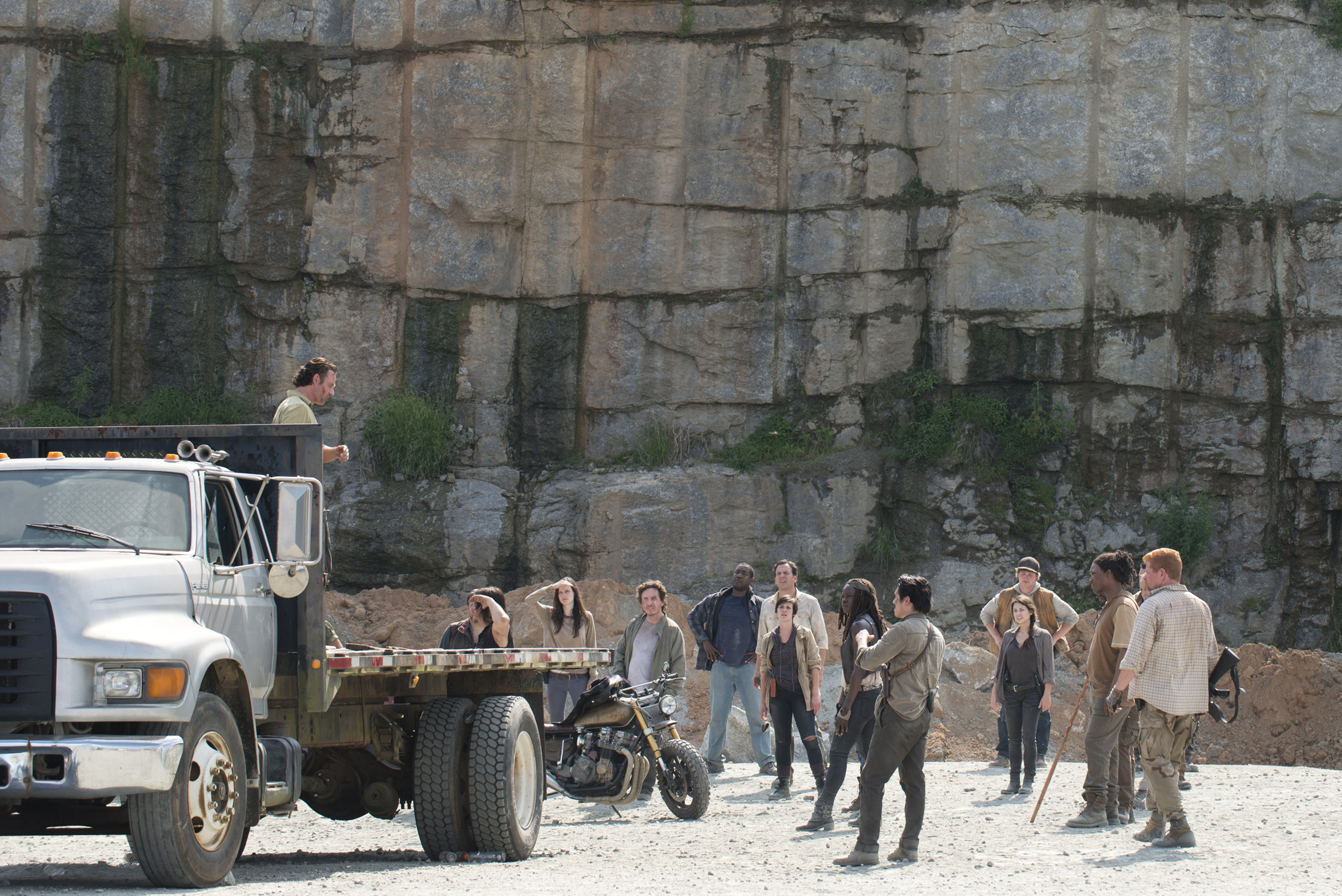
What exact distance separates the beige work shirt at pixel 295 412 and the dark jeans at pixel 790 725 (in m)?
4.52

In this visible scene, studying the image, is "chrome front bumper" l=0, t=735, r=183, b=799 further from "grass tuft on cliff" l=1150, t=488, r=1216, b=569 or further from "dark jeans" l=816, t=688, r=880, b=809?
"grass tuft on cliff" l=1150, t=488, r=1216, b=569

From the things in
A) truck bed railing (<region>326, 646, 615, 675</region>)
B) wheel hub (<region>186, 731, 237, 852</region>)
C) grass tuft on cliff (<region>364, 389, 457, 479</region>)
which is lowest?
wheel hub (<region>186, 731, 237, 852</region>)

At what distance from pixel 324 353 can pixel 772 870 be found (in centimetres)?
1777

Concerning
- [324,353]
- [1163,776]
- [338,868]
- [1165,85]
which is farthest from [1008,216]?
[338,868]

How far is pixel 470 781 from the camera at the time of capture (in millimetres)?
9086

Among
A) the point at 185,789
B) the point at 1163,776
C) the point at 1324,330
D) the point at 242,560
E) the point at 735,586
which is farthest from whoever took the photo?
the point at 1324,330

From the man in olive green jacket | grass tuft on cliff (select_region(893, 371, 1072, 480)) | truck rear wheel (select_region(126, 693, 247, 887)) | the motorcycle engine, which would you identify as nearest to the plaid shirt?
the motorcycle engine

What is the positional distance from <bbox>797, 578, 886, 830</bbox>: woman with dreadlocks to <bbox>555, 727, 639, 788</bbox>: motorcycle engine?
135 cm

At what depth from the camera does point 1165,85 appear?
23562 millimetres

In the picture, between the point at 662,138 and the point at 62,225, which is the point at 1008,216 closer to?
the point at 662,138

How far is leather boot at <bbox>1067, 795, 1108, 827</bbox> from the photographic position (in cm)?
1012

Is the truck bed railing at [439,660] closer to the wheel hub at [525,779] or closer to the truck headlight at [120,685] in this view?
the wheel hub at [525,779]

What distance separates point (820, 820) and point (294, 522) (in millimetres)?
4303

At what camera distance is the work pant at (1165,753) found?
9.12 metres
